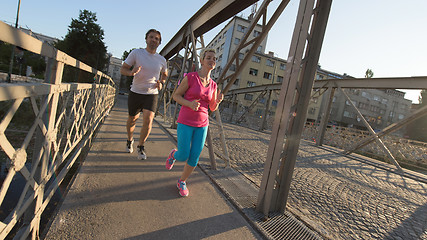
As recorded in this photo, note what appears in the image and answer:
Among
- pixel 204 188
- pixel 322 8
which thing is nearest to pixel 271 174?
pixel 204 188

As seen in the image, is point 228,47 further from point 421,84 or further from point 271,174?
point 271,174

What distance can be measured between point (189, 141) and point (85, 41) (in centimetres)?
3762

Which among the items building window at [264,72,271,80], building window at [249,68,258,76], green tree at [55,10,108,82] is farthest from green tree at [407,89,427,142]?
green tree at [55,10,108,82]

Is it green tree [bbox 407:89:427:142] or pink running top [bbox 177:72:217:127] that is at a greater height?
green tree [bbox 407:89:427:142]

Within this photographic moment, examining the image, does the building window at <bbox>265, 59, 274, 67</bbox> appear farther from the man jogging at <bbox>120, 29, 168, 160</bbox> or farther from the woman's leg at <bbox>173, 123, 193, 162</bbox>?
the woman's leg at <bbox>173, 123, 193, 162</bbox>

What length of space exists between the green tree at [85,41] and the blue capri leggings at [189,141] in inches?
1356

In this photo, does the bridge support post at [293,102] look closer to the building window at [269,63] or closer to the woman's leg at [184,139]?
the woman's leg at [184,139]

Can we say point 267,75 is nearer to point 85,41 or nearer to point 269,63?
point 269,63

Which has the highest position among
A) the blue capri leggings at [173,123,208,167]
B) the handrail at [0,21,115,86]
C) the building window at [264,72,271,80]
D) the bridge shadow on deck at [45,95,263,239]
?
the building window at [264,72,271,80]

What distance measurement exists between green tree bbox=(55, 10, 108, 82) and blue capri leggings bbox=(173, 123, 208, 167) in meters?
34.4

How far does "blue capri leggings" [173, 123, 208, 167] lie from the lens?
2514 millimetres

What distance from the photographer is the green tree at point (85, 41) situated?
31.5m

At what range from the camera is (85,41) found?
107ft

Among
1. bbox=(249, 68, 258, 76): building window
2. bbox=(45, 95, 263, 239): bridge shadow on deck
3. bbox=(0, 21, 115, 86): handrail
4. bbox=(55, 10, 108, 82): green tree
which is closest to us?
bbox=(0, 21, 115, 86): handrail
